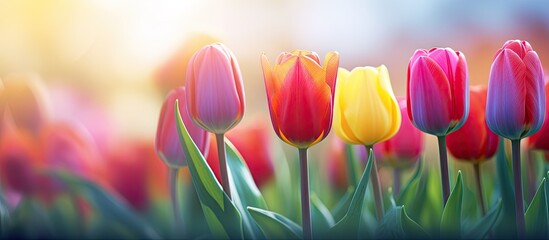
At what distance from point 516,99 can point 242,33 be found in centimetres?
75

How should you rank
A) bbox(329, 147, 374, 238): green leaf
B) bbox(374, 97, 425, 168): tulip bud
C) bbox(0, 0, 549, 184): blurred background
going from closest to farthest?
bbox(329, 147, 374, 238): green leaf, bbox(374, 97, 425, 168): tulip bud, bbox(0, 0, 549, 184): blurred background

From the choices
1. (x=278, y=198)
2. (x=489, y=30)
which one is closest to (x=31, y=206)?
(x=278, y=198)

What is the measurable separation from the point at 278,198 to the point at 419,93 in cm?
17

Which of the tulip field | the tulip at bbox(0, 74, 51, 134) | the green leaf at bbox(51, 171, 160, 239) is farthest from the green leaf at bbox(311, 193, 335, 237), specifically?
the tulip at bbox(0, 74, 51, 134)

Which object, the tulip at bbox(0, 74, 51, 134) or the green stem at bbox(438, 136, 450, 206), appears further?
the tulip at bbox(0, 74, 51, 134)

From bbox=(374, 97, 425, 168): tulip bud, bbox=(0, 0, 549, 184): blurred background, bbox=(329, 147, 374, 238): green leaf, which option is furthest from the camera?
bbox=(0, 0, 549, 184): blurred background

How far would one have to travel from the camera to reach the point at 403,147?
1.49 ft

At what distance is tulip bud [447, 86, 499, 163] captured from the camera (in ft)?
1.32

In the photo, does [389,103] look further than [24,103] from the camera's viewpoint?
No

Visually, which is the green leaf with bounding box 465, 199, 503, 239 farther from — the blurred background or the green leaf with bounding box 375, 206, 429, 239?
the blurred background

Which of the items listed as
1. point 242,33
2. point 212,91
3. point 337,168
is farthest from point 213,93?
point 242,33

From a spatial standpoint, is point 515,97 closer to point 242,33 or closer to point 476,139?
point 476,139

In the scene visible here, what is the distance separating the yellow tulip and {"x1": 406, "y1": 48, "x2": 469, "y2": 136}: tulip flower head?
0.12 ft

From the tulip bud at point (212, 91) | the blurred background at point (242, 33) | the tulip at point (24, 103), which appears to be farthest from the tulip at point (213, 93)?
the blurred background at point (242, 33)
